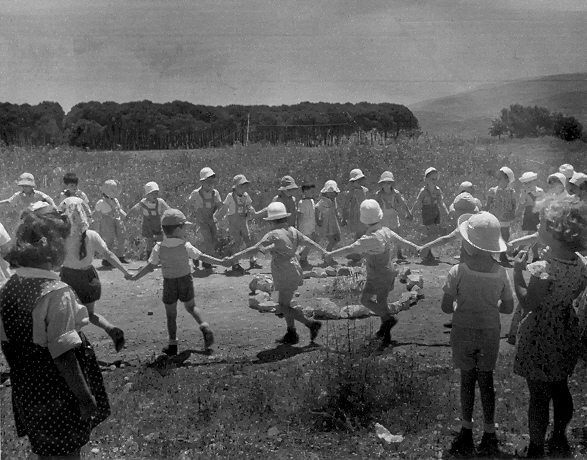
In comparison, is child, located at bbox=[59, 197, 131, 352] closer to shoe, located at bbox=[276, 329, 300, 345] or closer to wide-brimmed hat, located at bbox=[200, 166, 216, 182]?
shoe, located at bbox=[276, 329, 300, 345]

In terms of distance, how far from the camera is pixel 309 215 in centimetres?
1116

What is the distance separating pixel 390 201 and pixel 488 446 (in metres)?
6.46

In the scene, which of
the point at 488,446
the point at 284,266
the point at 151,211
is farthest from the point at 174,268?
the point at 151,211

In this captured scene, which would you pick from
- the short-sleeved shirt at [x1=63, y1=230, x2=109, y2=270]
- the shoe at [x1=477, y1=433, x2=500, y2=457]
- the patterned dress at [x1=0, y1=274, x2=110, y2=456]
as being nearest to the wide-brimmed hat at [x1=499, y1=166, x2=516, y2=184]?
the shoe at [x1=477, y1=433, x2=500, y2=457]

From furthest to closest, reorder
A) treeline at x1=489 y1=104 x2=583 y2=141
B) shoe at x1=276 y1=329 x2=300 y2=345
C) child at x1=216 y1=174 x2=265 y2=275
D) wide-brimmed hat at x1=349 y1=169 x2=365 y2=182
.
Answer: wide-brimmed hat at x1=349 y1=169 x2=365 y2=182
child at x1=216 y1=174 x2=265 y2=275
shoe at x1=276 y1=329 x2=300 y2=345
treeline at x1=489 y1=104 x2=583 y2=141

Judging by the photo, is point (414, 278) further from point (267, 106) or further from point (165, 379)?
point (165, 379)

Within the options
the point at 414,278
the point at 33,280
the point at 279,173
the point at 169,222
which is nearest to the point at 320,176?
the point at 279,173

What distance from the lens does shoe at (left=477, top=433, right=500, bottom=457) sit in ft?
15.1

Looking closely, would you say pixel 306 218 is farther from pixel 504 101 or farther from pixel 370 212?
pixel 504 101

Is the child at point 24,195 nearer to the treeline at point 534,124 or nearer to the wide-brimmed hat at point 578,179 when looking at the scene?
the treeline at point 534,124

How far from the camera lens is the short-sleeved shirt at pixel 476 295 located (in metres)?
4.66

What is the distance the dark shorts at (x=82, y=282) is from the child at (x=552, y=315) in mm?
3938

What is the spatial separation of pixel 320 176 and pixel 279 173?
0.71 m

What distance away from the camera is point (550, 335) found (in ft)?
14.5
